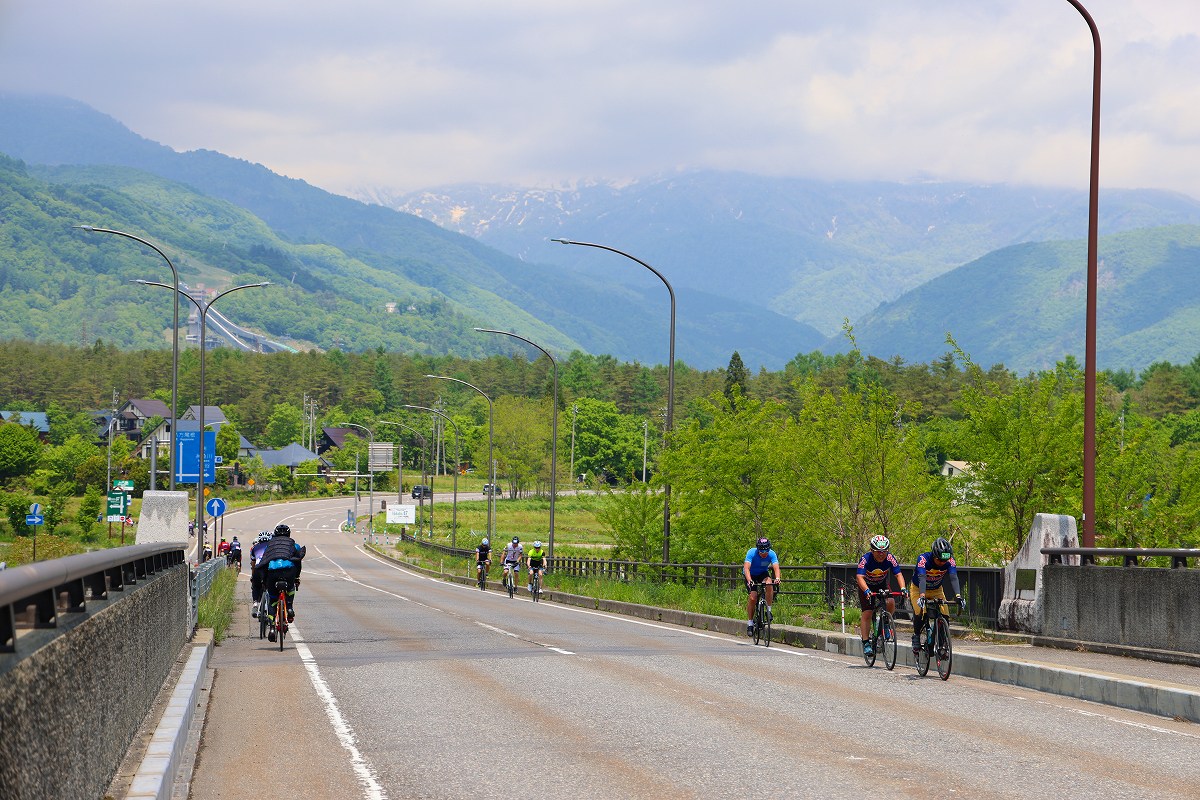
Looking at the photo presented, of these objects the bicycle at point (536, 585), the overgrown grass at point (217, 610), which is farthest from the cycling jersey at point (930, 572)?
the bicycle at point (536, 585)

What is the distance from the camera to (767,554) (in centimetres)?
2200

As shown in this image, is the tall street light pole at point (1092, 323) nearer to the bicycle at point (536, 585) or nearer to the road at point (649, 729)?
the road at point (649, 729)

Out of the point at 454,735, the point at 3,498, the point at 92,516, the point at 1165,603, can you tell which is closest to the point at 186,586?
the point at 454,735

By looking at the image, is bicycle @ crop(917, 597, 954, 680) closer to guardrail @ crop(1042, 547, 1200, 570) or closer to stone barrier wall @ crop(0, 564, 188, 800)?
guardrail @ crop(1042, 547, 1200, 570)

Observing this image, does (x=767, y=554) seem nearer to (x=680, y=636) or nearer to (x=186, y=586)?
(x=680, y=636)

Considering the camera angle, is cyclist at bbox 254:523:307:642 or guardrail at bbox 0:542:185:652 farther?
cyclist at bbox 254:523:307:642

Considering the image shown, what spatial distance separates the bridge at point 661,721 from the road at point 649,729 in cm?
3

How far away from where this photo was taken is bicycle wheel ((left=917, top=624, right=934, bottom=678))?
53.9 feet

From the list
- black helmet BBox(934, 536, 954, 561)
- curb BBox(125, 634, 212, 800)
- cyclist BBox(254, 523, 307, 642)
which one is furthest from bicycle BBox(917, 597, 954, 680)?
cyclist BBox(254, 523, 307, 642)

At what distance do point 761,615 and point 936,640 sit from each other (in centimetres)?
580

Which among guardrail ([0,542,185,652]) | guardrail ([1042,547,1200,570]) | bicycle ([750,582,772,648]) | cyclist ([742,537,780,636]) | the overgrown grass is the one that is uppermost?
guardrail ([0,542,185,652])

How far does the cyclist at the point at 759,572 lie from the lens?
71.3 feet

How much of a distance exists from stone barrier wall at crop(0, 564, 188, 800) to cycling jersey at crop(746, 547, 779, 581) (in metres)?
12.4

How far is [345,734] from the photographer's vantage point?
37.8 feet
